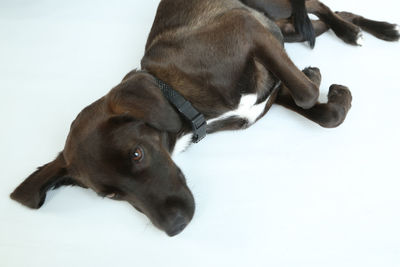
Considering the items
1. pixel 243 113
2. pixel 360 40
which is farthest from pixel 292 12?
pixel 243 113

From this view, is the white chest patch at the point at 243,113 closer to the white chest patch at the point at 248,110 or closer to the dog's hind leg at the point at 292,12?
the white chest patch at the point at 248,110

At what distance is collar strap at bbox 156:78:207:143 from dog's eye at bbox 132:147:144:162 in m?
0.31

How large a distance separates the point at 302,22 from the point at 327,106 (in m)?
0.66

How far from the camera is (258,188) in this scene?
203cm

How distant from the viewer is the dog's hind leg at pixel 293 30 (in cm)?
238

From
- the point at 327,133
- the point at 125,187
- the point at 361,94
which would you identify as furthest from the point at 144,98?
the point at 361,94

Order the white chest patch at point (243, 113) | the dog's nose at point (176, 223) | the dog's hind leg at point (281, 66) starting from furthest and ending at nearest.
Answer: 1. the white chest patch at point (243, 113)
2. the dog's hind leg at point (281, 66)
3. the dog's nose at point (176, 223)

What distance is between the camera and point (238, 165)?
2.12 m

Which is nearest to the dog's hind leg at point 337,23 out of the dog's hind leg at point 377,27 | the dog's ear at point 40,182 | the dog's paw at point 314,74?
the dog's hind leg at point 377,27

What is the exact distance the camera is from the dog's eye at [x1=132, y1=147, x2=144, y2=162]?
165cm

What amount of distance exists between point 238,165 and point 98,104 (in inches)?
35.7

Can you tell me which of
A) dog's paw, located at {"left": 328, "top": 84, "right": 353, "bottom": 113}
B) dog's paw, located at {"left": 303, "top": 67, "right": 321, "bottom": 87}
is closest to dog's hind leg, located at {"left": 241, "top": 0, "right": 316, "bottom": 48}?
dog's paw, located at {"left": 303, "top": 67, "right": 321, "bottom": 87}

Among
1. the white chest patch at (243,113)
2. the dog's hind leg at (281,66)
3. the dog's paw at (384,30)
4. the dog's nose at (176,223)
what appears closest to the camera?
the dog's nose at (176,223)

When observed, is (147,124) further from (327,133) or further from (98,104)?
(327,133)
